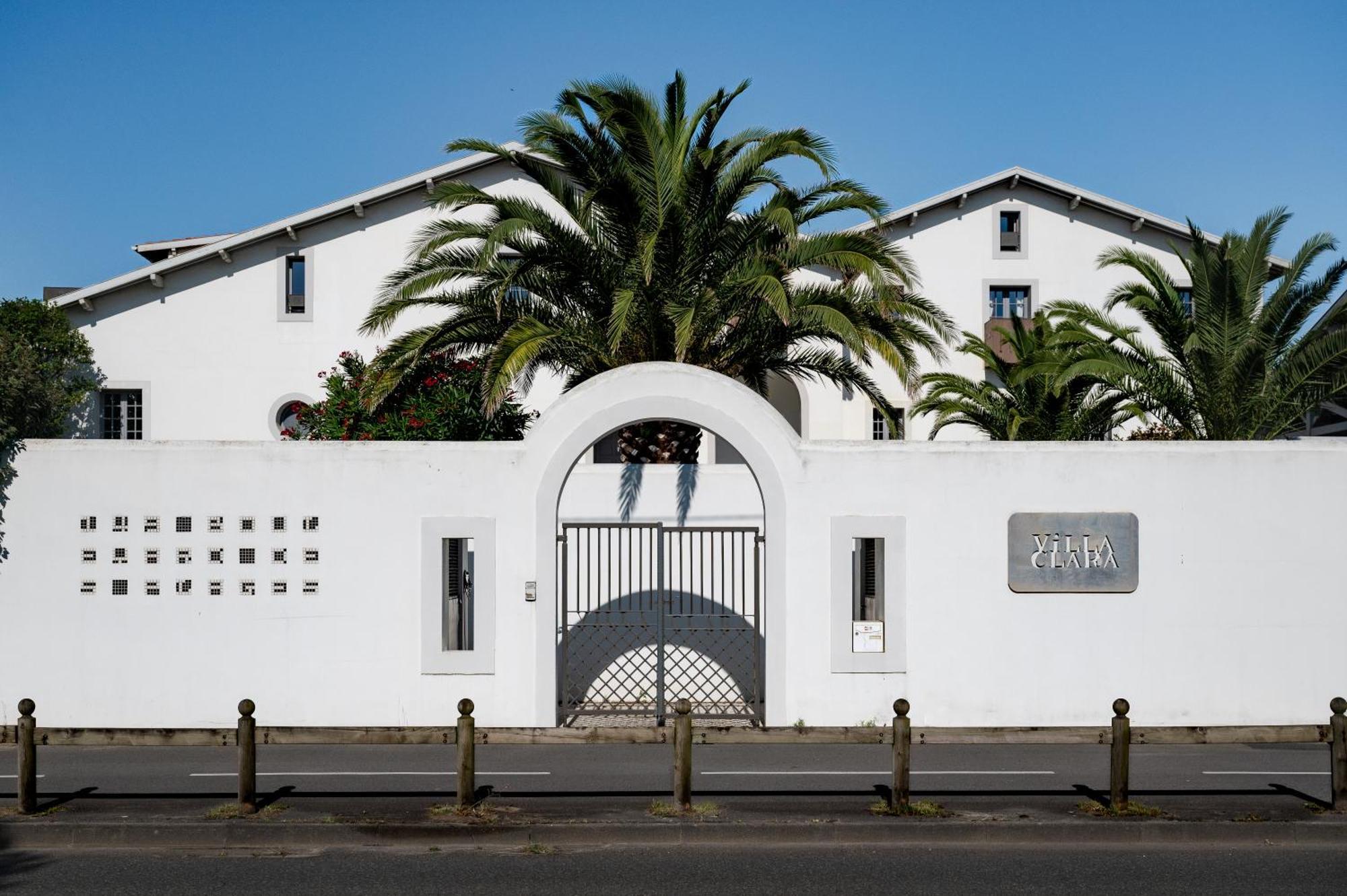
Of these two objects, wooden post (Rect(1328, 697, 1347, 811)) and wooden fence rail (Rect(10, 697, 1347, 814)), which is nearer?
wooden post (Rect(1328, 697, 1347, 811))

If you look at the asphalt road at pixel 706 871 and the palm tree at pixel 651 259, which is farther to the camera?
the palm tree at pixel 651 259

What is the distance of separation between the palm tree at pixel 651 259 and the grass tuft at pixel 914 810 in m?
7.29

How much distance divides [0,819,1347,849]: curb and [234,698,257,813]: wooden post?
0.25 m

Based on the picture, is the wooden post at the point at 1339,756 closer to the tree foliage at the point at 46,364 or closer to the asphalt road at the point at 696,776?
the asphalt road at the point at 696,776

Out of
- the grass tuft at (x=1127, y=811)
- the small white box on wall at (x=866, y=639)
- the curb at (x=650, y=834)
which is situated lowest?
the curb at (x=650, y=834)

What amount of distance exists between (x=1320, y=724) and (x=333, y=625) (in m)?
10.9

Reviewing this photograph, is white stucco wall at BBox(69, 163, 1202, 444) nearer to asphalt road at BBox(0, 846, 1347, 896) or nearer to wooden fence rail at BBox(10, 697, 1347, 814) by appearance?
wooden fence rail at BBox(10, 697, 1347, 814)

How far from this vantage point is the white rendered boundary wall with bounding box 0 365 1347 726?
14.1 meters

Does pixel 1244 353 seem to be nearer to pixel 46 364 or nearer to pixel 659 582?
pixel 659 582

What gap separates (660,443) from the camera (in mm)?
19234

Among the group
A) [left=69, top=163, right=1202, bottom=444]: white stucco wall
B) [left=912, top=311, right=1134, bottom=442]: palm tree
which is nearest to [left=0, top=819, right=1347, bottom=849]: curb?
[left=912, top=311, right=1134, bottom=442]: palm tree

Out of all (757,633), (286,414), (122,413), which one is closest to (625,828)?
(757,633)

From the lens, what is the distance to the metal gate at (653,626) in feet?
50.3

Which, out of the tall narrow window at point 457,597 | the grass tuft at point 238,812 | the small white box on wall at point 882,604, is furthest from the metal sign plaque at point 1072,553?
Result: the grass tuft at point 238,812
